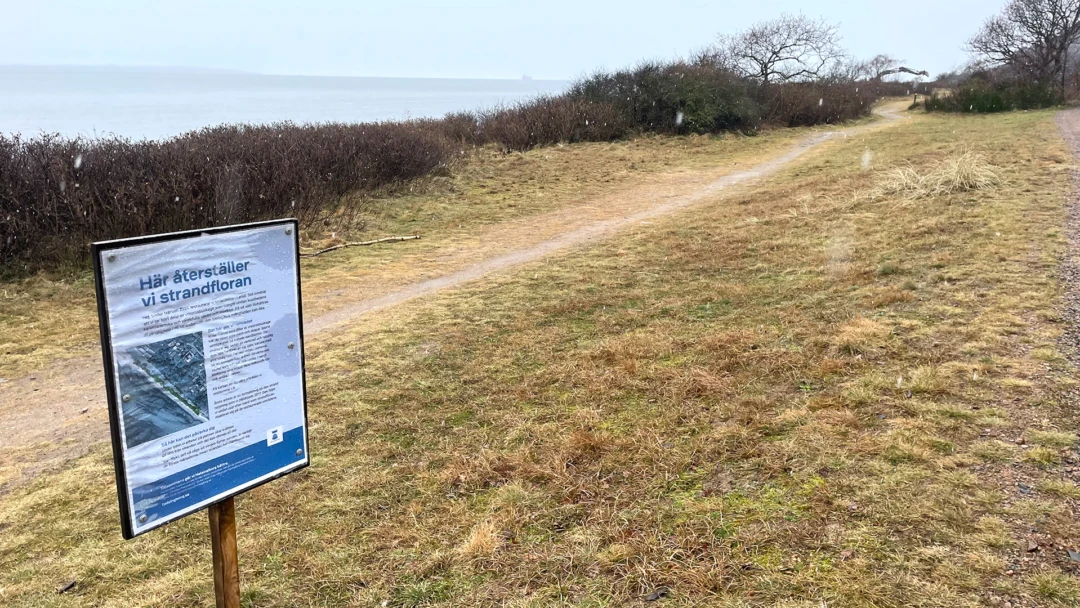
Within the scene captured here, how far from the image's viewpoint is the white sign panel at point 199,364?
1.77 meters

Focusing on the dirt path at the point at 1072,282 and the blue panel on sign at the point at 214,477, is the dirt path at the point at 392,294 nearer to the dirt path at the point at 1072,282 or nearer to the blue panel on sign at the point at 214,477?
the blue panel on sign at the point at 214,477

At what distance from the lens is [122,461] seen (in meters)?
1.80

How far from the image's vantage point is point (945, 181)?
10.2 meters

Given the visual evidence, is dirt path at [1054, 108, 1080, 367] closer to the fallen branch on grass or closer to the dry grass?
the dry grass

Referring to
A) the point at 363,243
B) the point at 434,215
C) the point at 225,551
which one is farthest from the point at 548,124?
the point at 225,551

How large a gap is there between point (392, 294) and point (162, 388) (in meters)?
6.20

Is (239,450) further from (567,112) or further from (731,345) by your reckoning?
(567,112)

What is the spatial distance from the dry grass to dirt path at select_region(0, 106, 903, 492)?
A: 144 inches

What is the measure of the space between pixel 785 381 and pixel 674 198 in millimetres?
10298

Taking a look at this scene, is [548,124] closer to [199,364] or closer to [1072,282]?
[1072,282]

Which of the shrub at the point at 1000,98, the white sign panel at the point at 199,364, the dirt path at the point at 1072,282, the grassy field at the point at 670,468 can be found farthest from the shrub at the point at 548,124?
the shrub at the point at 1000,98

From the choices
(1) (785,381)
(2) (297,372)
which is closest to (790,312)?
(1) (785,381)

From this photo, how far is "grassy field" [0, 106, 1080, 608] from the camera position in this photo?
2613 mm

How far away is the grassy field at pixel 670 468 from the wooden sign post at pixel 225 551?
55 cm
